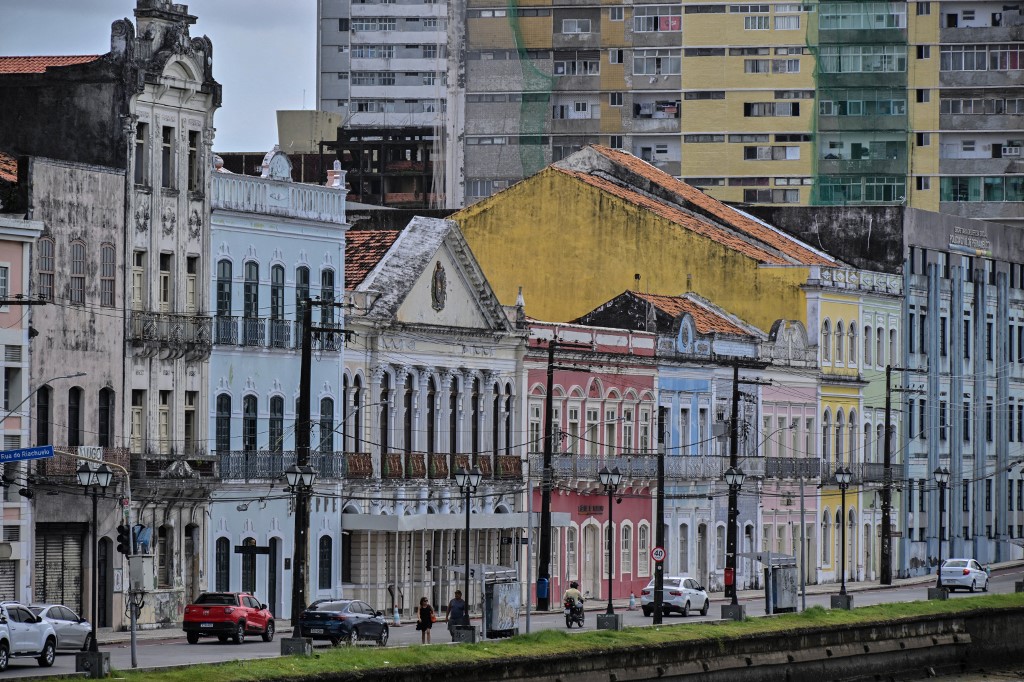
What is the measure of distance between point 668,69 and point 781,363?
51.0 meters

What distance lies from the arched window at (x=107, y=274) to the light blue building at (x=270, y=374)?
3.80 m

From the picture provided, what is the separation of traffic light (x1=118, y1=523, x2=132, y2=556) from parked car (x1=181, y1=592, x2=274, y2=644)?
193cm

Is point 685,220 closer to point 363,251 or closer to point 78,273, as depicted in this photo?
point 363,251

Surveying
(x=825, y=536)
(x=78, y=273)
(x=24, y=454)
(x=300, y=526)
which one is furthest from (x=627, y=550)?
(x=24, y=454)

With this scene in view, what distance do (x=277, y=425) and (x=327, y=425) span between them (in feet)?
7.32

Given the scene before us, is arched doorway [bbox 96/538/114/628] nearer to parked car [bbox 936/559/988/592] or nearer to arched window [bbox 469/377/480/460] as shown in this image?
arched window [bbox 469/377/480/460]

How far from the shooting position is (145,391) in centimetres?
6531

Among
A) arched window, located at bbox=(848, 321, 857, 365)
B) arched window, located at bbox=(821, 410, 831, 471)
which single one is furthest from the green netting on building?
arched window, located at bbox=(821, 410, 831, 471)

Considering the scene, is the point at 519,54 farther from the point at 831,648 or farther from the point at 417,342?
the point at 831,648

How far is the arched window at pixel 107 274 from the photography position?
209 feet

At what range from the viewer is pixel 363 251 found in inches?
3000

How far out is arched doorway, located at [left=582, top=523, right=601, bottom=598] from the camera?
8381cm

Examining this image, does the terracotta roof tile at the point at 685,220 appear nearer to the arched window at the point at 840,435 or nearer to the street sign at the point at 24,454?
the arched window at the point at 840,435

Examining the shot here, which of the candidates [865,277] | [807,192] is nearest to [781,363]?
[865,277]
